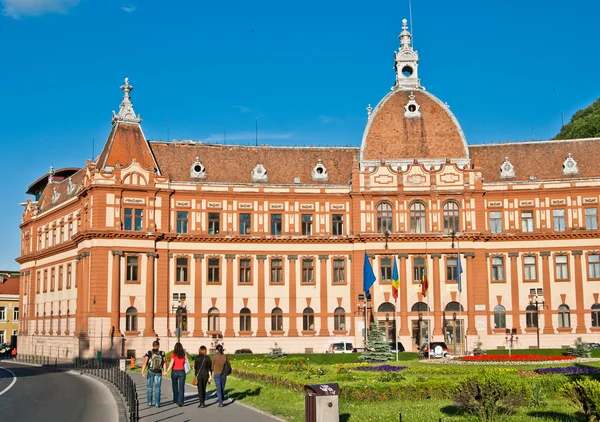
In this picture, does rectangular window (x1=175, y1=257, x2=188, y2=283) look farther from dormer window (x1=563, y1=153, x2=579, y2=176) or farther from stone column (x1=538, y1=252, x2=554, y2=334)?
dormer window (x1=563, y1=153, x2=579, y2=176)

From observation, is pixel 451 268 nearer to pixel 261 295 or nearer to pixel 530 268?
pixel 530 268

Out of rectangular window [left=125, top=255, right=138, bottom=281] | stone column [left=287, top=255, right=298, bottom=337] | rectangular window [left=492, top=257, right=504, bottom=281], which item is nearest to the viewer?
rectangular window [left=125, top=255, right=138, bottom=281]

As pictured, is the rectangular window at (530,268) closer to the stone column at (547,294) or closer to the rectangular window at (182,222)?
the stone column at (547,294)

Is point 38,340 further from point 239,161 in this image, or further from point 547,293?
point 547,293

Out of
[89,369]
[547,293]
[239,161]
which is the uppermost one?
[239,161]

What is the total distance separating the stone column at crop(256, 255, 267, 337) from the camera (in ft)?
244

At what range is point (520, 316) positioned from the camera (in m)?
74.4

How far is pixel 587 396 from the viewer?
2094 cm

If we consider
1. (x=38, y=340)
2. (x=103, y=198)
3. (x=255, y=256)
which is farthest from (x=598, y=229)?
(x=38, y=340)

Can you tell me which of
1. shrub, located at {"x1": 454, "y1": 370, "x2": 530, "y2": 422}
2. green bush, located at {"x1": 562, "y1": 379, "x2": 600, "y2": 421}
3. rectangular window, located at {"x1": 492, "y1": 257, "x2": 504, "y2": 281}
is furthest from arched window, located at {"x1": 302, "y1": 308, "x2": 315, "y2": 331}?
green bush, located at {"x1": 562, "y1": 379, "x2": 600, "y2": 421}

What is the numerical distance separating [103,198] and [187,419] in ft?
155

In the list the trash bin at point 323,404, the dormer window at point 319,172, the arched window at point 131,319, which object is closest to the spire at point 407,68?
the dormer window at point 319,172

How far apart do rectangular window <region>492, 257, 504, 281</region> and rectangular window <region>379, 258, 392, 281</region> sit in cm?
968

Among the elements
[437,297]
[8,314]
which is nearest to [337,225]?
[437,297]
